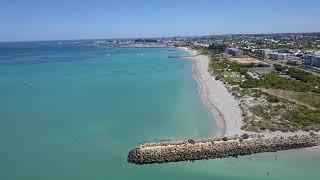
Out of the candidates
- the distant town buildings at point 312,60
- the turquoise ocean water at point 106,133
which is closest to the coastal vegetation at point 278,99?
the turquoise ocean water at point 106,133

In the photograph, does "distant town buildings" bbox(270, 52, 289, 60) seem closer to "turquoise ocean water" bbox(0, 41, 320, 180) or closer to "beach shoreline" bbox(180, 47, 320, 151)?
"beach shoreline" bbox(180, 47, 320, 151)

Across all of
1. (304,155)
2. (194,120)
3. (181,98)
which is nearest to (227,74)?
(181,98)

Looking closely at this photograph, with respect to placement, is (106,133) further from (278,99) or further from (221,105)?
(278,99)

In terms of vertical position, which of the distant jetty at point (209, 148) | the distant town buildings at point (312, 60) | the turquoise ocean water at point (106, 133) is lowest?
the turquoise ocean water at point (106, 133)

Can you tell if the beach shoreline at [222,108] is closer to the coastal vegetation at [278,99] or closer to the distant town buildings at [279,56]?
the coastal vegetation at [278,99]

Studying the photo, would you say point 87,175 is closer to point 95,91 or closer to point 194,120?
point 194,120

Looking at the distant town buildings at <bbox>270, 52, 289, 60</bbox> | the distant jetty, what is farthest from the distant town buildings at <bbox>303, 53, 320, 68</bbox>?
the distant jetty

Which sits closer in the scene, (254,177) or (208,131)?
(254,177)
